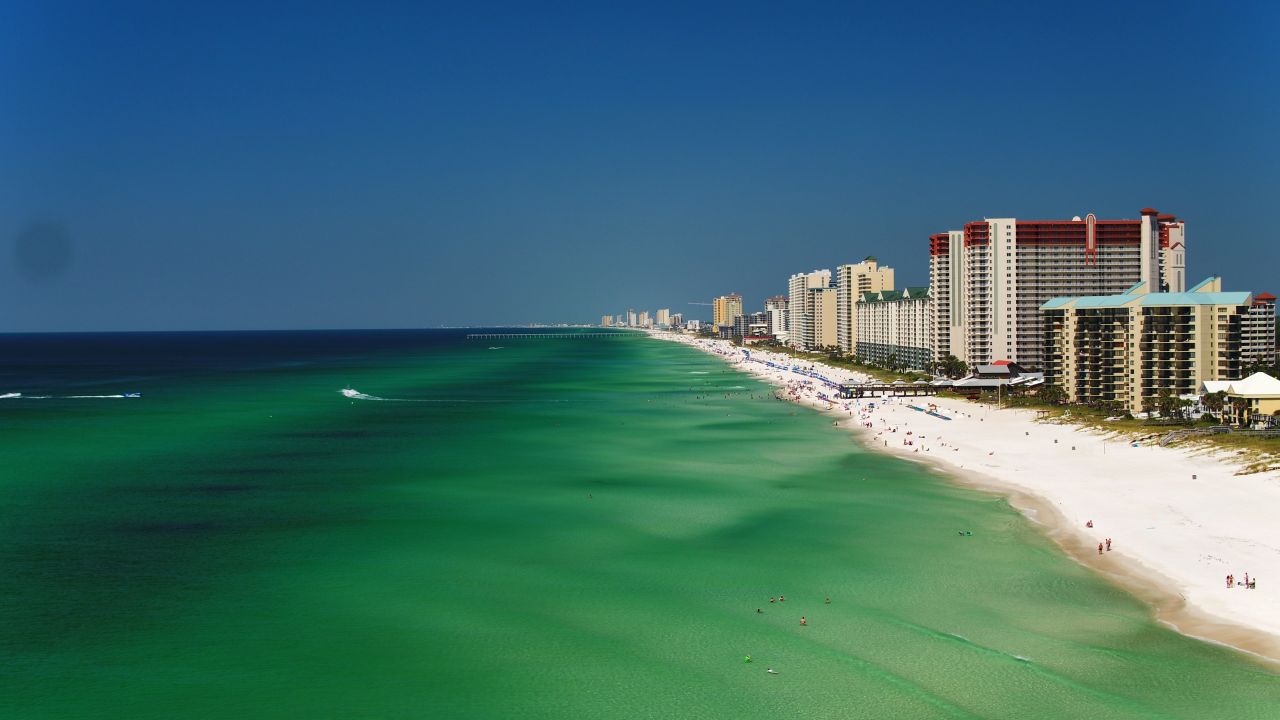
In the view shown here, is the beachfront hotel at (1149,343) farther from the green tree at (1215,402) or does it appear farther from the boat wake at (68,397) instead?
the boat wake at (68,397)

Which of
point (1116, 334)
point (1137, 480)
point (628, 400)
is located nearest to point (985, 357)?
point (1116, 334)

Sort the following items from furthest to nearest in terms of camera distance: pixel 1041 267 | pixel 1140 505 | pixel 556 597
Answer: pixel 1041 267
pixel 1140 505
pixel 556 597

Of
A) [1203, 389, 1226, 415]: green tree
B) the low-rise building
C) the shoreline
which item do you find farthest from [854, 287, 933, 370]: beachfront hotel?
the low-rise building

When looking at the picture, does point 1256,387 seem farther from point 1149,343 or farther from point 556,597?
point 556,597

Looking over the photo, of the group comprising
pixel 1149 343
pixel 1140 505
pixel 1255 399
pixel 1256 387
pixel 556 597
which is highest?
pixel 1149 343

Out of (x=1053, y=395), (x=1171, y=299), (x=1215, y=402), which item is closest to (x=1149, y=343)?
(x=1171, y=299)

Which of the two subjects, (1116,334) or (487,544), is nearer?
(487,544)

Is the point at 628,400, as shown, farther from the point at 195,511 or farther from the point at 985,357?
the point at 195,511
